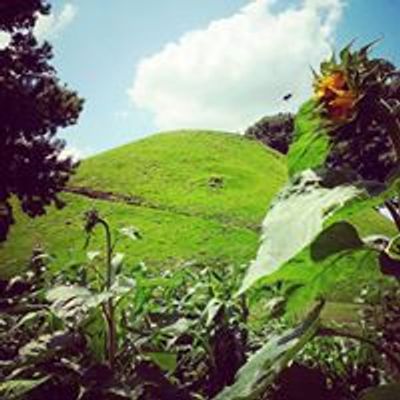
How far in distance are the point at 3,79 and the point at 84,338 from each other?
12.1 metres

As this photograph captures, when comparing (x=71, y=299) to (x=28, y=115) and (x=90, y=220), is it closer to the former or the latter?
(x=90, y=220)

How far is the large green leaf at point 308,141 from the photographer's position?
76 centimetres

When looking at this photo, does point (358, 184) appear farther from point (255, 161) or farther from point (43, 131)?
point (255, 161)

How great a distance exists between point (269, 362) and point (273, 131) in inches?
1693

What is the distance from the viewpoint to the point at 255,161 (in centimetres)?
3158

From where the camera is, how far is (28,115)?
1323cm

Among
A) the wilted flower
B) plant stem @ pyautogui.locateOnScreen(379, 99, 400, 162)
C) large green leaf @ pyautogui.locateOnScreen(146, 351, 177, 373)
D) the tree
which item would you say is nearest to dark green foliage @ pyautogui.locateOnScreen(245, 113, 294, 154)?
the tree

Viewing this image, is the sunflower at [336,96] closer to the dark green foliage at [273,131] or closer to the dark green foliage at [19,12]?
the dark green foliage at [19,12]

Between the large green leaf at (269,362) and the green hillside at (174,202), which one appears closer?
the large green leaf at (269,362)

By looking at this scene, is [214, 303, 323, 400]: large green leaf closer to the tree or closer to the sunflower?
the sunflower

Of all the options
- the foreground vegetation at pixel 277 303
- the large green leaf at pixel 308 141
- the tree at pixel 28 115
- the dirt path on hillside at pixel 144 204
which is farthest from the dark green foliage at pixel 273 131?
the large green leaf at pixel 308 141

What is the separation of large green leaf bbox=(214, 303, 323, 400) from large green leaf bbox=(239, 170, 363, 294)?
→ 0.39 feet

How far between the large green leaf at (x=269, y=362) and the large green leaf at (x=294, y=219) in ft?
0.39

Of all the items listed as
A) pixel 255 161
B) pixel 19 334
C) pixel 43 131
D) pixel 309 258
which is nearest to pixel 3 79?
pixel 43 131
